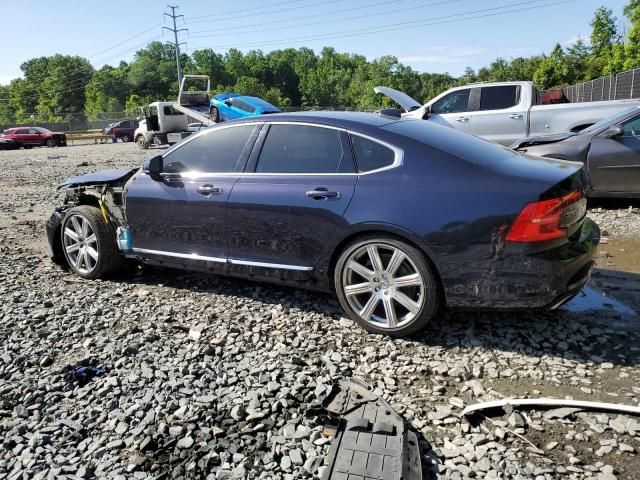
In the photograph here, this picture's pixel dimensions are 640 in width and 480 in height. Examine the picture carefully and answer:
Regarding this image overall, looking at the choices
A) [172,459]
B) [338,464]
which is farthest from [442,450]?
[172,459]

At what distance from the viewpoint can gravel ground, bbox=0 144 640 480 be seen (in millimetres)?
2465

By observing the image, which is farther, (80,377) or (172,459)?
(80,377)

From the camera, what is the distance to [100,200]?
5.18 meters

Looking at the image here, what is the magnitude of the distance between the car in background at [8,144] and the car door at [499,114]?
32.0m

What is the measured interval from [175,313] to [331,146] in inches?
76.8

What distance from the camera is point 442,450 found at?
250cm

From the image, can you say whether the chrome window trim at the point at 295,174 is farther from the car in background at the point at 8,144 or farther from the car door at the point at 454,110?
the car in background at the point at 8,144

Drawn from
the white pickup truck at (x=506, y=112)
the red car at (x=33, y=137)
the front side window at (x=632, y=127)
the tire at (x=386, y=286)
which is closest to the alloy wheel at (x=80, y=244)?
the tire at (x=386, y=286)

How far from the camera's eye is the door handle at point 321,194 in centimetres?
374

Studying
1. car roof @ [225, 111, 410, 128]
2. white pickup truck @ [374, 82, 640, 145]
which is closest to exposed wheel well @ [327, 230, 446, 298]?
car roof @ [225, 111, 410, 128]

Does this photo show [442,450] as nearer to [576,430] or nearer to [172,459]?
[576,430]

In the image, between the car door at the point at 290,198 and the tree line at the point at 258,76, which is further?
the tree line at the point at 258,76

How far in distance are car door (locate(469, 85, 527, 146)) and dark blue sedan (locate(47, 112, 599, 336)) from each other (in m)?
6.64

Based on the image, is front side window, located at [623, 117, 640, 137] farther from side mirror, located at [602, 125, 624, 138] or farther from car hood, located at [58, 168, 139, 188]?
car hood, located at [58, 168, 139, 188]
